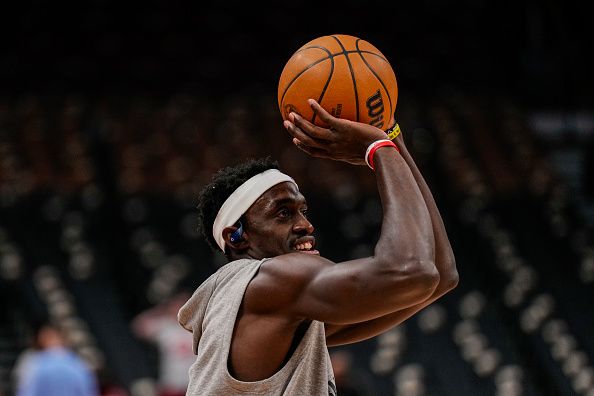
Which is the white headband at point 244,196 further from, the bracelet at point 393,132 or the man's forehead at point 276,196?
the bracelet at point 393,132

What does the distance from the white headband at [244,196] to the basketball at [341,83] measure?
159mm

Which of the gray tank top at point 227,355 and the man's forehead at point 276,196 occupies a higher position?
the man's forehead at point 276,196

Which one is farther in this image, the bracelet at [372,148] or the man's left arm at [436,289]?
the man's left arm at [436,289]

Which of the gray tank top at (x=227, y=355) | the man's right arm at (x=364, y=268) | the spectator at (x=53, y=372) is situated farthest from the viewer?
the spectator at (x=53, y=372)

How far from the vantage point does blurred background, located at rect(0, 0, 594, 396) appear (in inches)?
400

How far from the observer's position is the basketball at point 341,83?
8.82 feet

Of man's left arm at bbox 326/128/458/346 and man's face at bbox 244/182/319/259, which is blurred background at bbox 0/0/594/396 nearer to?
man's left arm at bbox 326/128/458/346

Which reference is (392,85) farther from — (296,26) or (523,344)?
(296,26)

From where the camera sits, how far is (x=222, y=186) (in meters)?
2.84

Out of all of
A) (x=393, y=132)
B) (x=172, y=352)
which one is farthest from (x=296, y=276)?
(x=172, y=352)

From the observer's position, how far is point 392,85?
2850 mm

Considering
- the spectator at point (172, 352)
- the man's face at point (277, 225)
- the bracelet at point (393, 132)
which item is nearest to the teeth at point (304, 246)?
the man's face at point (277, 225)

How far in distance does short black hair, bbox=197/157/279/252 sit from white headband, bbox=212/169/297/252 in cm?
3

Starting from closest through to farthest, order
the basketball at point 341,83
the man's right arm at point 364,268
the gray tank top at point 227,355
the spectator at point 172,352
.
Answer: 1. the man's right arm at point 364,268
2. the gray tank top at point 227,355
3. the basketball at point 341,83
4. the spectator at point 172,352
